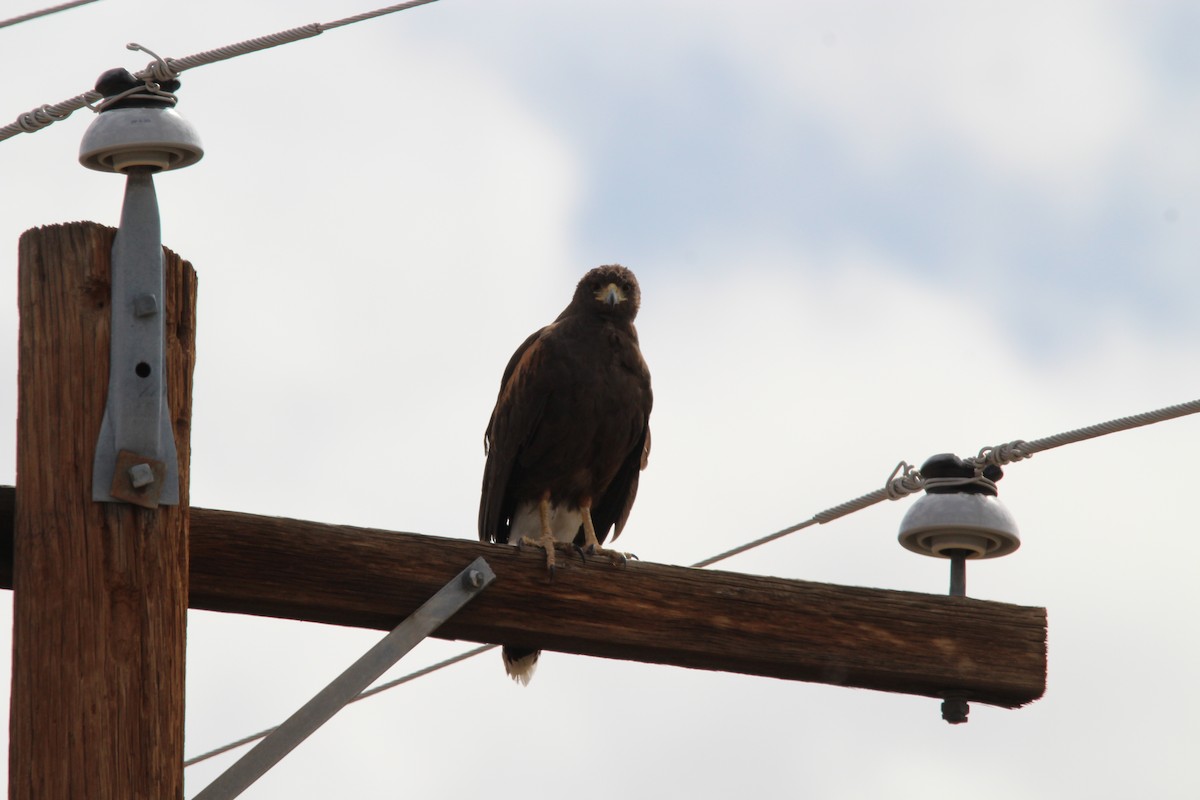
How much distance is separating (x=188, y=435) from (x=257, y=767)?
2.37ft

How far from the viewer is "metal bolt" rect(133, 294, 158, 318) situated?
333 cm

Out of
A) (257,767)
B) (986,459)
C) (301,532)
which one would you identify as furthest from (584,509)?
(257,767)

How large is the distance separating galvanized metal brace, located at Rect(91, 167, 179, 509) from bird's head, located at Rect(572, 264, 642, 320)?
358cm

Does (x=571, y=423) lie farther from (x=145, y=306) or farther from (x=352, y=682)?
(x=145, y=306)

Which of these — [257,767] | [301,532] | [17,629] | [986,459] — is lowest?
[257,767]

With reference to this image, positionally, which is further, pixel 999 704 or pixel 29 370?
pixel 999 704

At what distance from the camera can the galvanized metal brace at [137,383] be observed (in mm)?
3256

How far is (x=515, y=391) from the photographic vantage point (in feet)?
21.6

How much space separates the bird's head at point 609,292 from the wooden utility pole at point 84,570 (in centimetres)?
351

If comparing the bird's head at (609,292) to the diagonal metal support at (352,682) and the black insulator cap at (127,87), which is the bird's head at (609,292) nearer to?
the diagonal metal support at (352,682)

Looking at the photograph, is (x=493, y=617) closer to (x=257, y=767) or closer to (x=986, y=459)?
(x=257, y=767)

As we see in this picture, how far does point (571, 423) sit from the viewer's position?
6508mm

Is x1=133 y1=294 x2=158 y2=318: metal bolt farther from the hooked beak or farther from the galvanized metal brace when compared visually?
the hooked beak

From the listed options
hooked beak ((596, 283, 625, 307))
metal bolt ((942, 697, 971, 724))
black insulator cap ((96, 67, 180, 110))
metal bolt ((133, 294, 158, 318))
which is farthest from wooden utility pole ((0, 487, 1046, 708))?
hooked beak ((596, 283, 625, 307))
